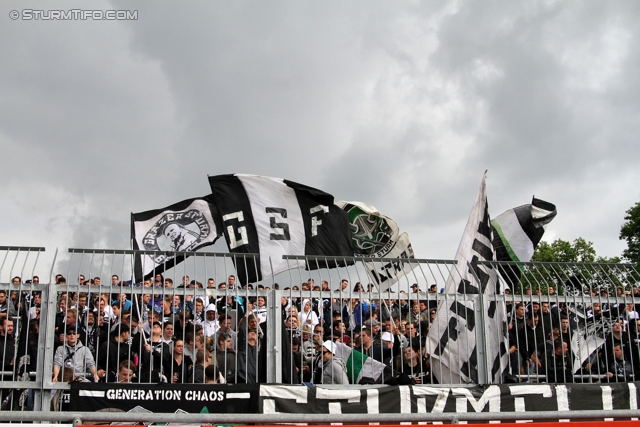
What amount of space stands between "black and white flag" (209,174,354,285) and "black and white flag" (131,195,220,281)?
0.33 meters

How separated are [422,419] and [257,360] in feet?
9.39

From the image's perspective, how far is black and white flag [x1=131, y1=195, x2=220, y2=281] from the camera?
11.3 m

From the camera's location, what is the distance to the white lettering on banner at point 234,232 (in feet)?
36.8

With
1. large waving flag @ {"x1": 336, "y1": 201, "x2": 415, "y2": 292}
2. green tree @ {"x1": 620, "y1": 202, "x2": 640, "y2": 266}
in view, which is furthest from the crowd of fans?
green tree @ {"x1": 620, "y1": 202, "x2": 640, "y2": 266}

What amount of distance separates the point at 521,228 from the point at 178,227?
224 inches

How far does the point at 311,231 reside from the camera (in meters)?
11.6

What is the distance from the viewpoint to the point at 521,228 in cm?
1225

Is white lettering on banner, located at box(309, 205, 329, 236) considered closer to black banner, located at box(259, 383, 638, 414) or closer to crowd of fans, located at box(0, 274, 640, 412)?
crowd of fans, located at box(0, 274, 640, 412)

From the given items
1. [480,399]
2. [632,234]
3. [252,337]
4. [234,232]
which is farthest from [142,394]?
[632,234]

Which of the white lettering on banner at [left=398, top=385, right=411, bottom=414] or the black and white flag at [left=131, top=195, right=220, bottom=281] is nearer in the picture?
the white lettering on banner at [left=398, top=385, right=411, bottom=414]

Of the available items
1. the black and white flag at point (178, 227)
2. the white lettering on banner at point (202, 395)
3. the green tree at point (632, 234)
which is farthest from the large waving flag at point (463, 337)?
the green tree at point (632, 234)

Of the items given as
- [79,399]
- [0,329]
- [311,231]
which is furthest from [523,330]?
[0,329]

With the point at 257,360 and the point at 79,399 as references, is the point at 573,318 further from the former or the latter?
the point at 79,399

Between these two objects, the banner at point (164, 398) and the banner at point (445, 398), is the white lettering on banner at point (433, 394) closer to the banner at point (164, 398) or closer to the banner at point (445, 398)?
the banner at point (445, 398)
